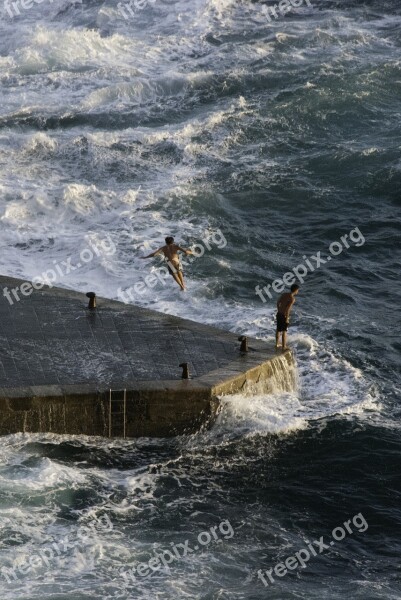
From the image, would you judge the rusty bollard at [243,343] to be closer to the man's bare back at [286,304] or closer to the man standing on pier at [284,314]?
the man standing on pier at [284,314]

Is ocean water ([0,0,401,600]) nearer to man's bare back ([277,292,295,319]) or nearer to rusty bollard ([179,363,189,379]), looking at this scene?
rusty bollard ([179,363,189,379])

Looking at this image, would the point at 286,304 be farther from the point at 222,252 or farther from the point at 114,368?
the point at 222,252

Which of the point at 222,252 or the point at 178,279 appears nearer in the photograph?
the point at 178,279

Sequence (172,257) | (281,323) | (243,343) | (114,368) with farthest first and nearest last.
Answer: (172,257)
(281,323)
(243,343)
(114,368)

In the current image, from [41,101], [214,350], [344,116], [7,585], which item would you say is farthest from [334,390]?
[41,101]

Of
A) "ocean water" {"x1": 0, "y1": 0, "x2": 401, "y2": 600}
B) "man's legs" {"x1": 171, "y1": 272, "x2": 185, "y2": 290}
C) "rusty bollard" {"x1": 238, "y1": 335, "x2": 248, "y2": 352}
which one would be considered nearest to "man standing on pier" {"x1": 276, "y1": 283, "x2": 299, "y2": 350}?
"rusty bollard" {"x1": 238, "y1": 335, "x2": 248, "y2": 352}

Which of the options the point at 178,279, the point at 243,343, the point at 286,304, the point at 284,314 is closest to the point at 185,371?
the point at 243,343
